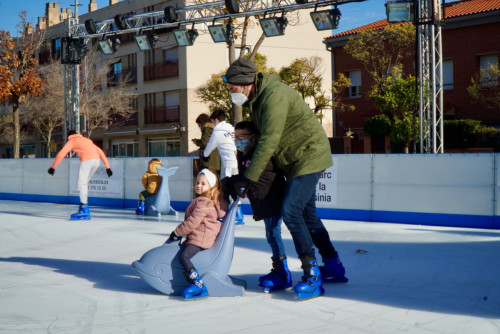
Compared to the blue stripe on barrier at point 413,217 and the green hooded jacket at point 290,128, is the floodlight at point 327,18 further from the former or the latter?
the green hooded jacket at point 290,128

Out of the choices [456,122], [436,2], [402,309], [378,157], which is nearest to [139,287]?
[402,309]

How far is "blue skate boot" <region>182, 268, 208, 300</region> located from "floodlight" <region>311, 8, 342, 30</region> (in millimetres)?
11024

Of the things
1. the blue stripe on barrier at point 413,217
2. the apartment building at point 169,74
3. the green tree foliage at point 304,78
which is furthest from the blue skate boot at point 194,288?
the apartment building at point 169,74

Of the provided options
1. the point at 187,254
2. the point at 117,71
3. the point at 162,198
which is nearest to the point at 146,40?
the point at 162,198

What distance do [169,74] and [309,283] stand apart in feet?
119

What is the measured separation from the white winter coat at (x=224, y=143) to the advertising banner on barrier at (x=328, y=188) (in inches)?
121

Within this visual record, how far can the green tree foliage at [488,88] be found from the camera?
25.7 meters

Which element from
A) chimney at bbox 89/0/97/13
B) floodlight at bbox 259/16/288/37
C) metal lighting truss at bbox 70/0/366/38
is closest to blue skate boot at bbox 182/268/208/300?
metal lighting truss at bbox 70/0/366/38

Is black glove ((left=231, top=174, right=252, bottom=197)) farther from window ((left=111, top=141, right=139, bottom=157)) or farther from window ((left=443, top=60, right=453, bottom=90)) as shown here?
window ((left=111, top=141, right=139, bottom=157))

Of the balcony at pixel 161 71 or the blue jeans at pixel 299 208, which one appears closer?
the blue jeans at pixel 299 208

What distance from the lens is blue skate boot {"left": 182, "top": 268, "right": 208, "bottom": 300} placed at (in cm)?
443

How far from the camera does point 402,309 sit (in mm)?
4109

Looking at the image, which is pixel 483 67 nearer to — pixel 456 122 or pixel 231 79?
pixel 456 122

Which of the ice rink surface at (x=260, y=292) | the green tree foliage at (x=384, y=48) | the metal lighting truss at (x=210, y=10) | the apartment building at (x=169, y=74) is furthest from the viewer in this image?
the apartment building at (x=169, y=74)
